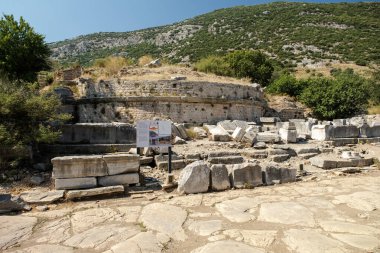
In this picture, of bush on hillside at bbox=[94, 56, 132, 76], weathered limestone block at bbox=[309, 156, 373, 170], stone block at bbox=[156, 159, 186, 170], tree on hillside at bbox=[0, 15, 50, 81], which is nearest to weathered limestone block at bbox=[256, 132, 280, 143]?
weathered limestone block at bbox=[309, 156, 373, 170]

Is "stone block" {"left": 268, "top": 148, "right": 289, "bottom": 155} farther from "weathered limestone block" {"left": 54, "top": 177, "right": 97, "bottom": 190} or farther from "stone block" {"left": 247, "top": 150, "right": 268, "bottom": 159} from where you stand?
"weathered limestone block" {"left": 54, "top": 177, "right": 97, "bottom": 190}

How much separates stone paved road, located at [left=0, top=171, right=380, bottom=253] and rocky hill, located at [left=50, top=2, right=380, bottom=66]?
42144 millimetres

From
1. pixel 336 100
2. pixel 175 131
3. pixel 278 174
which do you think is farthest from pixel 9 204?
pixel 336 100

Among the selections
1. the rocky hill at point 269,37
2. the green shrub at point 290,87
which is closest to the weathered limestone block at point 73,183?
the green shrub at point 290,87

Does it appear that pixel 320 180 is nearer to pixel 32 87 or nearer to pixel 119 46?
pixel 32 87

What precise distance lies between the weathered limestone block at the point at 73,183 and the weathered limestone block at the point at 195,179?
66.9 inches

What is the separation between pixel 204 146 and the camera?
923 cm

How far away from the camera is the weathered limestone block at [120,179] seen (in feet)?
16.7

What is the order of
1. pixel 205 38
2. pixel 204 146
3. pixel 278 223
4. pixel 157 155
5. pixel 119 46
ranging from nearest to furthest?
pixel 278 223, pixel 157 155, pixel 204 146, pixel 205 38, pixel 119 46

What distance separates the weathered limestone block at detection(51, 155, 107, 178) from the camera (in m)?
4.86

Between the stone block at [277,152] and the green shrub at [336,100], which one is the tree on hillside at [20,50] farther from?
the green shrub at [336,100]

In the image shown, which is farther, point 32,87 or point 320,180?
point 32,87

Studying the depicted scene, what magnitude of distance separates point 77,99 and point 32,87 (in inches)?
366

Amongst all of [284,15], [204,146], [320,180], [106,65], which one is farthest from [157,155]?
[284,15]
